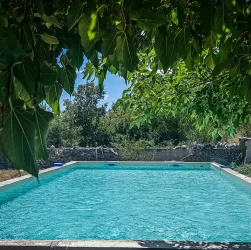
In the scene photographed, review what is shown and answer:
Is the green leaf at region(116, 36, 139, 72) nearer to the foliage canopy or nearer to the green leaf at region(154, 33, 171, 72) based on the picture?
the foliage canopy

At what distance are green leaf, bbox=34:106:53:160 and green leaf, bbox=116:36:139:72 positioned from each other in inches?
15.8

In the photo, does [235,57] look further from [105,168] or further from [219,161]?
[219,161]

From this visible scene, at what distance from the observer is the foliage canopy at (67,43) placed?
0.58m

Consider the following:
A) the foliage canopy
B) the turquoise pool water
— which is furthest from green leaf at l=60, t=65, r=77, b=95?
the turquoise pool water

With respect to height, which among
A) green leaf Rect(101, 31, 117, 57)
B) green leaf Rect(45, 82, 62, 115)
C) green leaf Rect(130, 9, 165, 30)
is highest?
green leaf Rect(130, 9, 165, 30)

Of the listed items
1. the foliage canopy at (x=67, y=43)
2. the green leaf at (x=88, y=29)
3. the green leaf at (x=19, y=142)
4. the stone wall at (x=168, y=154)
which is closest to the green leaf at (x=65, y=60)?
the foliage canopy at (x=67, y=43)

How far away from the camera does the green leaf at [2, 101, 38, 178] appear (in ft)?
1.78

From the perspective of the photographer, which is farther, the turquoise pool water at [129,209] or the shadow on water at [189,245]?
the turquoise pool water at [129,209]

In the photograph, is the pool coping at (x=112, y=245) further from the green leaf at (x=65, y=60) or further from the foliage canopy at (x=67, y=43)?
the green leaf at (x=65, y=60)

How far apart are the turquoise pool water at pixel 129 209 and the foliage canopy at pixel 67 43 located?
5739 millimetres

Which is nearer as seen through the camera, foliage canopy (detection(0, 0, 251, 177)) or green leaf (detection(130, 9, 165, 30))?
foliage canopy (detection(0, 0, 251, 177))

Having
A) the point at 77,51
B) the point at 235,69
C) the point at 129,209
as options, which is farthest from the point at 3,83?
the point at 129,209

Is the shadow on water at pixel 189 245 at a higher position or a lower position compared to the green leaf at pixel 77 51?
lower

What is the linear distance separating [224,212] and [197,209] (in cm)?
73
